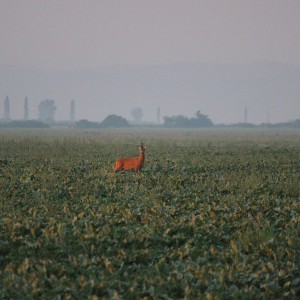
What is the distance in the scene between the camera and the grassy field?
643cm

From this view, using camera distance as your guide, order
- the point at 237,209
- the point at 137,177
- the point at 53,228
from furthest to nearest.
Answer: the point at 137,177
the point at 237,209
the point at 53,228

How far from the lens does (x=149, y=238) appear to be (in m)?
8.50

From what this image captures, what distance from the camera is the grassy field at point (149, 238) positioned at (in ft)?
21.1

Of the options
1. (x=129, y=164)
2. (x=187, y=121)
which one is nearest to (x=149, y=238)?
(x=129, y=164)

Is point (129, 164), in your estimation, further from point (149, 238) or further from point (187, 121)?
point (187, 121)

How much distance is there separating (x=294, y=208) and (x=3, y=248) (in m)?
7.12

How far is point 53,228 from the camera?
8938 millimetres

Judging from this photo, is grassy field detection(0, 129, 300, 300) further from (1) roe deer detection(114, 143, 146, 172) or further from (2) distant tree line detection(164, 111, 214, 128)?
(2) distant tree line detection(164, 111, 214, 128)

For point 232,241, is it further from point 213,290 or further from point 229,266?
point 213,290

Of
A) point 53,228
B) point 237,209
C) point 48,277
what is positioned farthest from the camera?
point 237,209

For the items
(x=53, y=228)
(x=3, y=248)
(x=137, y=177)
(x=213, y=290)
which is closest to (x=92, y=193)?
(x=137, y=177)

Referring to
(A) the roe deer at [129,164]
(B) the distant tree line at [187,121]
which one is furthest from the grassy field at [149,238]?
(B) the distant tree line at [187,121]

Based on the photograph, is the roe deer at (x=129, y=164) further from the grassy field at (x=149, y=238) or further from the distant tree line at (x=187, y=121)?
the distant tree line at (x=187, y=121)

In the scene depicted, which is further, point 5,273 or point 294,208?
point 294,208
